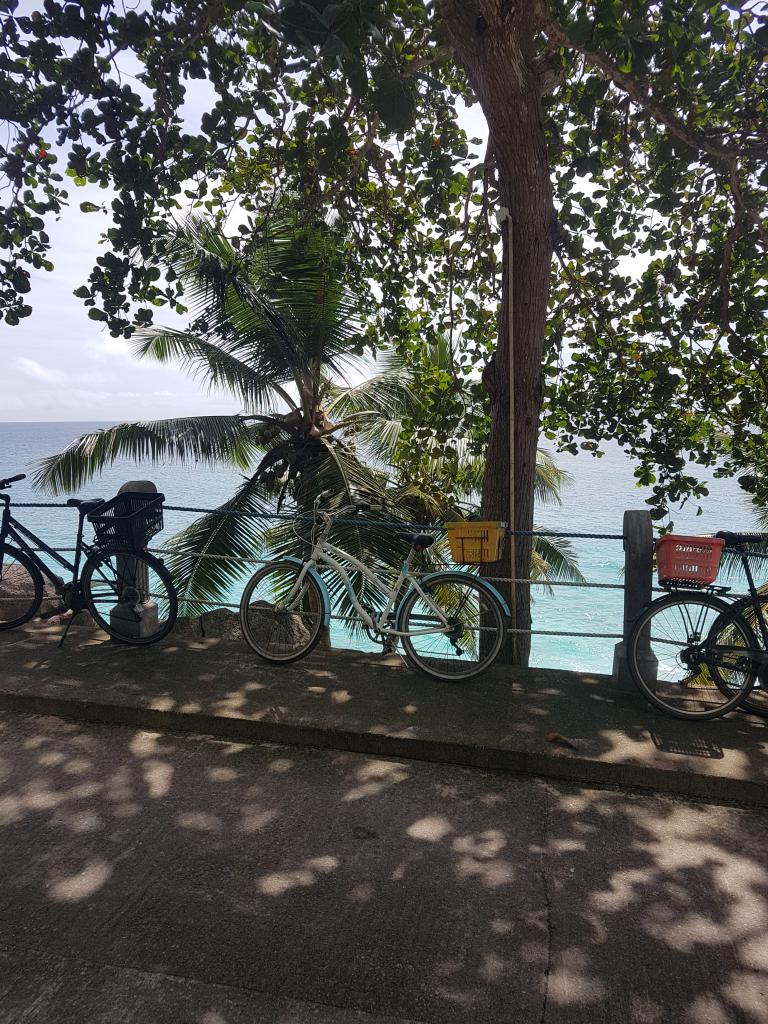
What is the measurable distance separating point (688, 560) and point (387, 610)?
6.82ft

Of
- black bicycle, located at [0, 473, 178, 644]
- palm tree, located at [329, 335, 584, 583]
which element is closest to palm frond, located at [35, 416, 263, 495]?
palm tree, located at [329, 335, 584, 583]

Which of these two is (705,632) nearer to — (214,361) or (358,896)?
(358,896)

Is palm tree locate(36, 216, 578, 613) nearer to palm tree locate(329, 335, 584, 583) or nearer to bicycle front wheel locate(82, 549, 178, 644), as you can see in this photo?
palm tree locate(329, 335, 584, 583)

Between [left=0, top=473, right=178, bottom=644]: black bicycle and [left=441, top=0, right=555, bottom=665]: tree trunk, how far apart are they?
3.03 m

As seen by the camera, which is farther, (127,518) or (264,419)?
(264,419)

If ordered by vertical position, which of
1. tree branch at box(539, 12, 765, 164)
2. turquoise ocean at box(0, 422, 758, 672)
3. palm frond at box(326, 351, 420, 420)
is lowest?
turquoise ocean at box(0, 422, 758, 672)

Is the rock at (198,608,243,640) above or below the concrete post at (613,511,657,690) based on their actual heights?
below

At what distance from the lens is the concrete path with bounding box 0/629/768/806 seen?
439cm

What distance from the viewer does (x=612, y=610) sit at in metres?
53.4

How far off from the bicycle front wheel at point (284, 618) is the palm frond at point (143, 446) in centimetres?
794

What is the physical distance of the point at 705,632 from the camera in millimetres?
5141

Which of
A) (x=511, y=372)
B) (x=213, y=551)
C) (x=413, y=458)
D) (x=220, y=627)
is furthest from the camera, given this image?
(x=213, y=551)

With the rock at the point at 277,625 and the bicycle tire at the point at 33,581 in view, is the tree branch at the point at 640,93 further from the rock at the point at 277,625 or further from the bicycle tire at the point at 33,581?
the bicycle tire at the point at 33,581

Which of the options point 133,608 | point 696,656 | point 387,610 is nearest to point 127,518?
point 133,608
